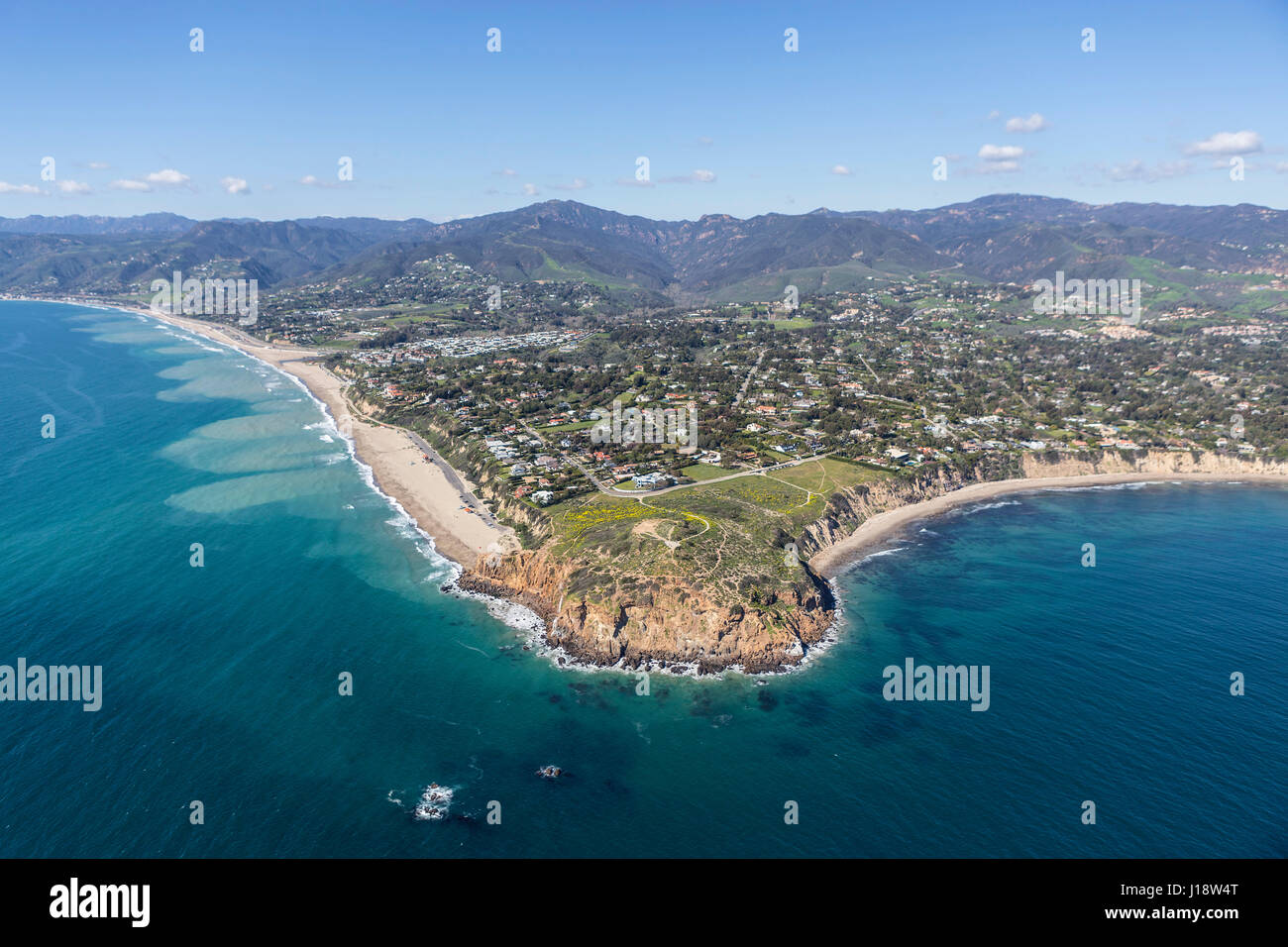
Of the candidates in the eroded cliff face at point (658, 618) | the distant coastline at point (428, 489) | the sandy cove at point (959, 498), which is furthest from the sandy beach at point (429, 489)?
the sandy cove at point (959, 498)

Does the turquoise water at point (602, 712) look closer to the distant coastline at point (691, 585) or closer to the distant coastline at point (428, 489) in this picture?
the distant coastline at point (691, 585)

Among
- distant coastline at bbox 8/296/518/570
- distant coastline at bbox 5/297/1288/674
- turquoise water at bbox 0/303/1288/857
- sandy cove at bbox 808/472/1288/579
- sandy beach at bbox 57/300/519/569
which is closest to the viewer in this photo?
turquoise water at bbox 0/303/1288/857

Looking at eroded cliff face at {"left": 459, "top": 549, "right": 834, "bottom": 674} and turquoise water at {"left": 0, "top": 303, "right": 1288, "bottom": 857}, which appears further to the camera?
eroded cliff face at {"left": 459, "top": 549, "right": 834, "bottom": 674}

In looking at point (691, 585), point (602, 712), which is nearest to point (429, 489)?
point (691, 585)

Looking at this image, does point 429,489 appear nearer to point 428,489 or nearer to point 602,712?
point 428,489

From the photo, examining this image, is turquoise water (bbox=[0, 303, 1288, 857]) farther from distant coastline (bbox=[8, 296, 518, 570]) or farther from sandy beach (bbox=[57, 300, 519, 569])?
sandy beach (bbox=[57, 300, 519, 569])

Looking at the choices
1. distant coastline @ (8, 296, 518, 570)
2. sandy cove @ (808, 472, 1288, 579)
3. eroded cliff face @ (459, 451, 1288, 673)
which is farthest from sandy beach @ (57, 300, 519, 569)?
sandy cove @ (808, 472, 1288, 579)
